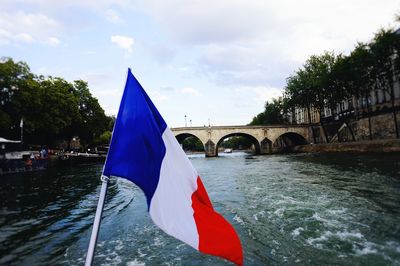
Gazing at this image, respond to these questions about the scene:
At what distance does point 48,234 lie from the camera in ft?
28.2

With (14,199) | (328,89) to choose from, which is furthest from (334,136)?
(14,199)

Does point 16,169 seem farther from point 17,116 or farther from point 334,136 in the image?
point 334,136

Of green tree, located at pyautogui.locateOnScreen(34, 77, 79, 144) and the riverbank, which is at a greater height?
green tree, located at pyautogui.locateOnScreen(34, 77, 79, 144)

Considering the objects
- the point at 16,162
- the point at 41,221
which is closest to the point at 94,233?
the point at 41,221

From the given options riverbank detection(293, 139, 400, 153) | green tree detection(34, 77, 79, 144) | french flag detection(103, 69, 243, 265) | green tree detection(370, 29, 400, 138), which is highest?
green tree detection(370, 29, 400, 138)

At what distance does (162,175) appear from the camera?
300cm

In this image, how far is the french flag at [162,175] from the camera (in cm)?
278

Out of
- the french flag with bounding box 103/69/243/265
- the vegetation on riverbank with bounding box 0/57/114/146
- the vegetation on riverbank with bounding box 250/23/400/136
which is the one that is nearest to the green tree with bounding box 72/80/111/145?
the vegetation on riverbank with bounding box 0/57/114/146

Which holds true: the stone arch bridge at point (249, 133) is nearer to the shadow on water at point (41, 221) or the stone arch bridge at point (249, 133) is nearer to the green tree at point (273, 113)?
the green tree at point (273, 113)

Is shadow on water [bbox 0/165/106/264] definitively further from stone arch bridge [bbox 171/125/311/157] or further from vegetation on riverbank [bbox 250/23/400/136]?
stone arch bridge [bbox 171/125/311/157]

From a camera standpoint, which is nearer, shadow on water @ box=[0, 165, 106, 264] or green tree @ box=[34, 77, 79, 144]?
shadow on water @ box=[0, 165, 106, 264]

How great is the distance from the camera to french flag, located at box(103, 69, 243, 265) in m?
2.78

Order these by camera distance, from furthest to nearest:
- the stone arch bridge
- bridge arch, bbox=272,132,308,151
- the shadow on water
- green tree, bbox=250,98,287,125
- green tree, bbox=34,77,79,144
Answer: green tree, bbox=250,98,287,125
bridge arch, bbox=272,132,308,151
the stone arch bridge
green tree, bbox=34,77,79,144
the shadow on water

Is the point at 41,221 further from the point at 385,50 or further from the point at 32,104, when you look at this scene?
the point at 385,50
